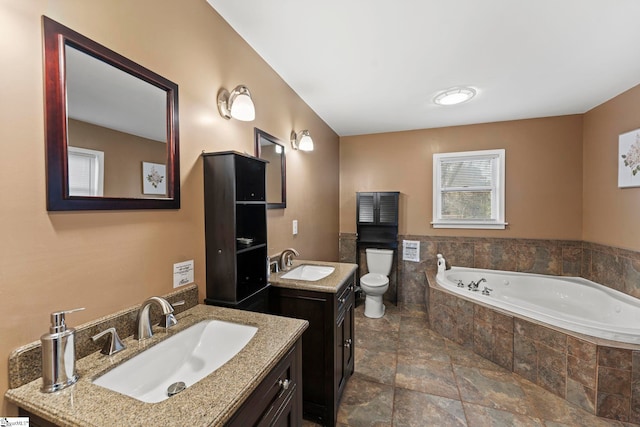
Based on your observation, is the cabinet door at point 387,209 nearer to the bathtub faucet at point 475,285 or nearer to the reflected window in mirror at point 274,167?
the bathtub faucet at point 475,285

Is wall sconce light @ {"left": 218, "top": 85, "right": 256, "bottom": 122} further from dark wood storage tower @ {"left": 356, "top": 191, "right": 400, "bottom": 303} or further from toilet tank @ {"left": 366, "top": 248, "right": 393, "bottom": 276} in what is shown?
toilet tank @ {"left": 366, "top": 248, "right": 393, "bottom": 276}

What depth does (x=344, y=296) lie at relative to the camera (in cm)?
185

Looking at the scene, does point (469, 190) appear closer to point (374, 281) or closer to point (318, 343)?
point (374, 281)

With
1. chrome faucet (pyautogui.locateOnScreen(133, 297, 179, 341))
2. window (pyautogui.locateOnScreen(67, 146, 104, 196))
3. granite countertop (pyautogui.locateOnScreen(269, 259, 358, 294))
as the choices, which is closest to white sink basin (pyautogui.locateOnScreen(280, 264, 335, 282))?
granite countertop (pyautogui.locateOnScreen(269, 259, 358, 294))

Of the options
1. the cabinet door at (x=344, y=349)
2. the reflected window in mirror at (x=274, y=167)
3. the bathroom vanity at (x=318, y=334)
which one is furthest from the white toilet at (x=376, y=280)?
the reflected window in mirror at (x=274, y=167)

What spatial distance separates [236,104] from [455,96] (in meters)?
2.16

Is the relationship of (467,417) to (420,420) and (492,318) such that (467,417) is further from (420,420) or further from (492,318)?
(492,318)

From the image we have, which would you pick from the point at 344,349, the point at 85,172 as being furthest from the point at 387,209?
the point at 85,172

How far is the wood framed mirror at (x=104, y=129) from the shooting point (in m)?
0.83

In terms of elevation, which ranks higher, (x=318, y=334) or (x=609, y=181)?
(x=609, y=181)

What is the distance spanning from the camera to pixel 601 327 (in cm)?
182

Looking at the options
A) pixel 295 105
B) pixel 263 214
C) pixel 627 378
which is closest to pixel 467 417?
pixel 627 378

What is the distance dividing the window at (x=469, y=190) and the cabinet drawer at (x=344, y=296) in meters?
2.12

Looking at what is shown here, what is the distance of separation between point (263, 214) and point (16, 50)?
1.15 m
